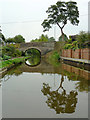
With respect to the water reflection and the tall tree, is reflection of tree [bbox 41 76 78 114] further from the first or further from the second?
the tall tree

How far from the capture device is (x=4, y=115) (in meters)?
3.79

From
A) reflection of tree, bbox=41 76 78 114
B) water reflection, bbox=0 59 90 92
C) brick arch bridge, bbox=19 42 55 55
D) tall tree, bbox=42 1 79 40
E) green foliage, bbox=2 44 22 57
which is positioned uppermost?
tall tree, bbox=42 1 79 40

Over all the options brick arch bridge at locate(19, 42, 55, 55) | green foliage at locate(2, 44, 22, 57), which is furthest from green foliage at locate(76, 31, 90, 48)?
brick arch bridge at locate(19, 42, 55, 55)

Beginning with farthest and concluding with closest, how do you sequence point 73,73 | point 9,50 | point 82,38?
point 9,50, point 82,38, point 73,73

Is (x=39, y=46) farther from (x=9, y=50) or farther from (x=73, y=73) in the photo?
(x=73, y=73)

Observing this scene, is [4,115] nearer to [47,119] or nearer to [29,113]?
[29,113]

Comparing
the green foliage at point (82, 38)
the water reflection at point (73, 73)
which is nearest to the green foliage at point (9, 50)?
the water reflection at point (73, 73)

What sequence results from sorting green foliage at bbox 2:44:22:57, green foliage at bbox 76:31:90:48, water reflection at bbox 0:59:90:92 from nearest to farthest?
water reflection at bbox 0:59:90:92 → green foliage at bbox 2:44:22:57 → green foliage at bbox 76:31:90:48

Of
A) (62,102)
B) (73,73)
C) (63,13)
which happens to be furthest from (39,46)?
(62,102)

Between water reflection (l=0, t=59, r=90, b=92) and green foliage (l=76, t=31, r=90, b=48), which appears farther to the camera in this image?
green foliage (l=76, t=31, r=90, b=48)

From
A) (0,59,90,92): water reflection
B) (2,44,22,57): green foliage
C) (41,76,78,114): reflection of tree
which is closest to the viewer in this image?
(41,76,78,114): reflection of tree

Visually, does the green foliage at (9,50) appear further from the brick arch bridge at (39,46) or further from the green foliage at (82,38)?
the brick arch bridge at (39,46)

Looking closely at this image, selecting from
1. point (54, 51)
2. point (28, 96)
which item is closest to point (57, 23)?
point (54, 51)

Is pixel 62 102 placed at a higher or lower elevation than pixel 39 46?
lower
